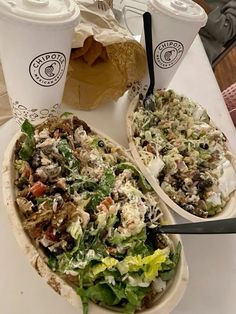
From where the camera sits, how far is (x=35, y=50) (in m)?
0.68

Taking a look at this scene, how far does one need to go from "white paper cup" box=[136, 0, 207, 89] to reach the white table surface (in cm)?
14

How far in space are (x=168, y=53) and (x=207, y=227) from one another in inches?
17.1

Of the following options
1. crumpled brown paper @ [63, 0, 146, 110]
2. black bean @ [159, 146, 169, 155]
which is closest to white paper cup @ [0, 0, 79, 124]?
crumpled brown paper @ [63, 0, 146, 110]

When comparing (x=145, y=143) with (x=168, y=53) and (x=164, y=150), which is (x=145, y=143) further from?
(x=168, y=53)

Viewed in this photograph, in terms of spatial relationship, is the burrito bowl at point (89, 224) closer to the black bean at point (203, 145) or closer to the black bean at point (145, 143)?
the black bean at point (145, 143)

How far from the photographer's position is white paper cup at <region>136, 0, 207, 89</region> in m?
0.83

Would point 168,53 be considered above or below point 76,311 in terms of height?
above

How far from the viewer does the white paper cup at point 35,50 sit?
652mm

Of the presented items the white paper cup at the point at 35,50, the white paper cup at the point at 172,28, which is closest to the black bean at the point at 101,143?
the white paper cup at the point at 35,50

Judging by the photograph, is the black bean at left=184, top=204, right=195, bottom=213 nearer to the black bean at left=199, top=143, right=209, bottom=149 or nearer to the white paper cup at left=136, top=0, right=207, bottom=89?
the black bean at left=199, top=143, right=209, bottom=149

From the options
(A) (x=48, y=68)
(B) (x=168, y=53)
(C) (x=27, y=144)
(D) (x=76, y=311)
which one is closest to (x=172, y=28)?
(B) (x=168, y=53)

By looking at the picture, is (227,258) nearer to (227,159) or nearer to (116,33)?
(227,159)

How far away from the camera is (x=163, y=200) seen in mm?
726

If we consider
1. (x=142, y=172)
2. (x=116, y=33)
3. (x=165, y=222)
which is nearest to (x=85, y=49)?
(x=116, y=33)
